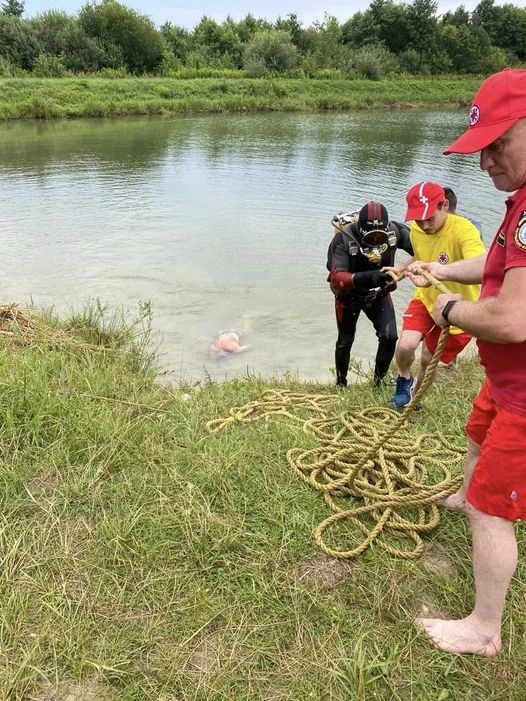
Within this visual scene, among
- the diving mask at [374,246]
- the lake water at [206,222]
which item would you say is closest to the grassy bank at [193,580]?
the diving mask at [374,246]

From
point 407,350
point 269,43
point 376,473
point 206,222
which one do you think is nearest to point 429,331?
point 407,350

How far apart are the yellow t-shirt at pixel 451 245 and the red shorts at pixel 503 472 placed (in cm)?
223

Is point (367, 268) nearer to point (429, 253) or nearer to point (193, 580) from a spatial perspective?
point (429, 253)

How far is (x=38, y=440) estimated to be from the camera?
10.1 ft

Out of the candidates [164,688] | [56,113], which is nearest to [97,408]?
[164,688]

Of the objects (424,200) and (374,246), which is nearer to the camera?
(424,200)

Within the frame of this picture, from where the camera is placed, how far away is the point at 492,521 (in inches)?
76.5

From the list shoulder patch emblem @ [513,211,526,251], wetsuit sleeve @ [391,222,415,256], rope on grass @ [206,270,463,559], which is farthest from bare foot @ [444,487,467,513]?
wetsuit sleeve @ [391,222,415,256]

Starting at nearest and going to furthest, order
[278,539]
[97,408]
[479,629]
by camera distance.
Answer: [479,629]
[278,539]
[97,408]

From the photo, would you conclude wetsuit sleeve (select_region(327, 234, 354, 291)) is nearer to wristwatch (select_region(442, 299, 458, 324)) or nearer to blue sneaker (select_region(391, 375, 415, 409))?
blue sneaker (select_region(391, 375, 415, 409))

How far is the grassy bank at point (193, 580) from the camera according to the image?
196 cm

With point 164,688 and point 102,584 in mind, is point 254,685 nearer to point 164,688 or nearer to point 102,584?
point 164,688

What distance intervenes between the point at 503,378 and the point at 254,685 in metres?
1.48

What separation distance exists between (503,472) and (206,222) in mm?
10718
